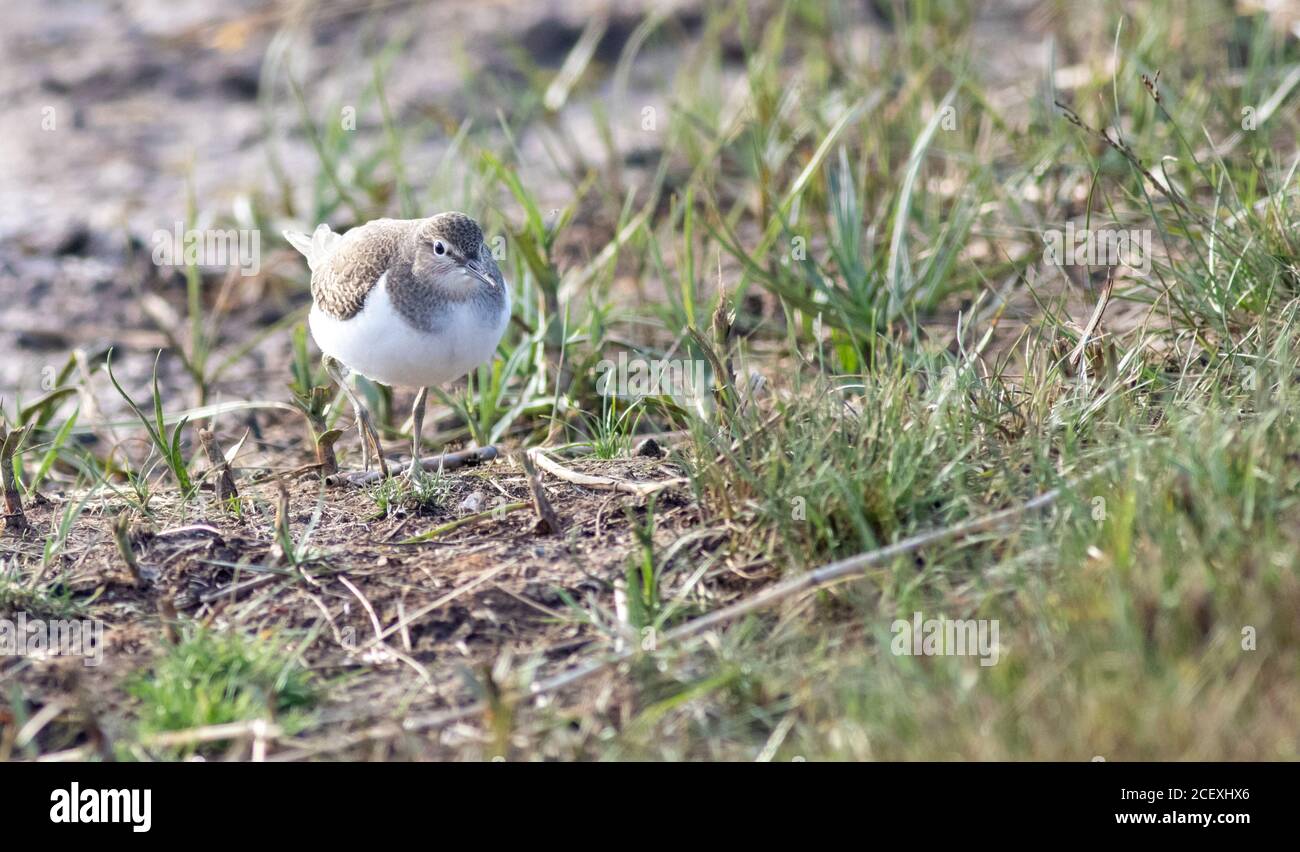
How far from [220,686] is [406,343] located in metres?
1.35

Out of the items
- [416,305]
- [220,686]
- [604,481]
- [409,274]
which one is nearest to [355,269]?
[409,274]

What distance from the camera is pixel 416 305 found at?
184 inches

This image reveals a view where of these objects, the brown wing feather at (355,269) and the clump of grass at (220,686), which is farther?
the brown wing feather at (355,269)

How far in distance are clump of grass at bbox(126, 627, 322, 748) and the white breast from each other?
43.5 inches

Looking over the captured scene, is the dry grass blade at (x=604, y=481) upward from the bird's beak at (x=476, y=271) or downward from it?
downward

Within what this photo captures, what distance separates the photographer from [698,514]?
4.55 meters

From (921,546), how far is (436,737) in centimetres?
151

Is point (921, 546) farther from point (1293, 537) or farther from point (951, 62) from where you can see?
point (951, 62)

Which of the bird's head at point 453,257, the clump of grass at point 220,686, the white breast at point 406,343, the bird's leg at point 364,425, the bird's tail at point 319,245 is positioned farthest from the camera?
the bird's tail at point 319,245

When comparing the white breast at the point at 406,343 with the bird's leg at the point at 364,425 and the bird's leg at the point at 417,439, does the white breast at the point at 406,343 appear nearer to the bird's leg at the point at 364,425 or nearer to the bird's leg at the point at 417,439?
the bird's leg at the point at 417,439

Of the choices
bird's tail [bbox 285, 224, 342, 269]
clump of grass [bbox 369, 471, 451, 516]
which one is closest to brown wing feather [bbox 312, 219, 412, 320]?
bird's tail [bbox 285, 224, 342, 269]

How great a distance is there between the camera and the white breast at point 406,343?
4637mm

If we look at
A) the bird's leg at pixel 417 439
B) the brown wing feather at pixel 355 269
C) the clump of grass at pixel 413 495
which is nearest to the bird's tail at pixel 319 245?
the brown wing feather at pixel 355 269

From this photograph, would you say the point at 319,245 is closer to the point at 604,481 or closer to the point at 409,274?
the point at 409,274
